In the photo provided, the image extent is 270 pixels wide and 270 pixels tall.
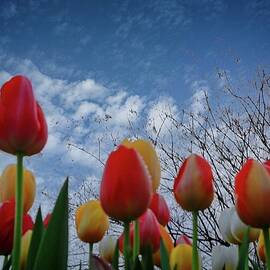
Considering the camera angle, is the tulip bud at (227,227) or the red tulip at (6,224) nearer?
the red tulip at (6,224)

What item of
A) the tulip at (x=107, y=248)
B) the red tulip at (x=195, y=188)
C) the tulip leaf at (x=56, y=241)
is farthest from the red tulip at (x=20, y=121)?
the tulip at (x=107, y=248)

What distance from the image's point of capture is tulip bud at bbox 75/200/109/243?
105 cm

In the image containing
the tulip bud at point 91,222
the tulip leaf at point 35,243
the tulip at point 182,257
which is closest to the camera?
the tulip leaf at point 35,243

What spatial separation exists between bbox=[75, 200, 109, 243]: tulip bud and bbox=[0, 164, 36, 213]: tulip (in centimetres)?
19

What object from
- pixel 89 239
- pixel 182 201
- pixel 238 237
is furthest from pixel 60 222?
pixel 238 237

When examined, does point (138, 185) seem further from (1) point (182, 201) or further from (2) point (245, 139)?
(2) point (245, 139)

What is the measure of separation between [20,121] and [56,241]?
0.68 feet

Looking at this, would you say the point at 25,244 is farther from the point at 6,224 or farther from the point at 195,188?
the point at 195,188

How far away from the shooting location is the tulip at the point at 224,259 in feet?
3.52

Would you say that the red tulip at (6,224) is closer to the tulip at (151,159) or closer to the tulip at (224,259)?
the tulip at (151,159)

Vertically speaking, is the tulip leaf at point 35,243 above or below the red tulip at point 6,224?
below

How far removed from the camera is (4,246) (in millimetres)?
841

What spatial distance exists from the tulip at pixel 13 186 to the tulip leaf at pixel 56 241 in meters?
0.30

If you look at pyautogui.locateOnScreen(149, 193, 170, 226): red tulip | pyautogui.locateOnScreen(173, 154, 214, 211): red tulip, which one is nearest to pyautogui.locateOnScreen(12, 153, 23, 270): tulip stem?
pyautogui.locateOnScreen(173, 154, 214, 211): red tulip
